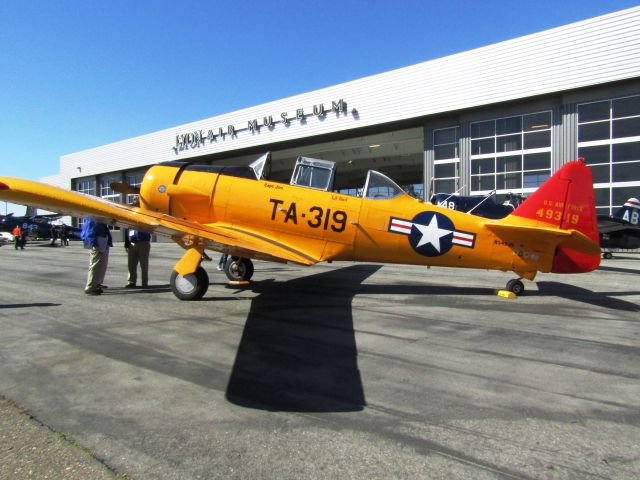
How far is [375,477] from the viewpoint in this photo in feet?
7.54

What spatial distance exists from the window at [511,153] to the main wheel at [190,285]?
21.7 metres

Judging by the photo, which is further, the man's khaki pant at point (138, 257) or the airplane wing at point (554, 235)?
the man's khaki pant at point (138, 257)

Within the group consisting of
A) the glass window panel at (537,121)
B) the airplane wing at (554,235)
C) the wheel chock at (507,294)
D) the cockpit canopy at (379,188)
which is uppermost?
the glass window panel at (537,121)

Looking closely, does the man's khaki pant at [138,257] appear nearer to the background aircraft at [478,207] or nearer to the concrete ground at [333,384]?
the concrete ground at [333,384]

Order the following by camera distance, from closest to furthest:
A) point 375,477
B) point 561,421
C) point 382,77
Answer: point 375,477, point 561,421, point 382,77

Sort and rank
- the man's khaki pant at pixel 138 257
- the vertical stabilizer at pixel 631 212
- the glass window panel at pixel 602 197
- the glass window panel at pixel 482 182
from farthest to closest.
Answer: the glass window panel at pixel 482 182 < the glass window panel at pixel 602 197 < the vertical stabilizer at pixel 631 212 < the man's khaki pant at pixel 138 257

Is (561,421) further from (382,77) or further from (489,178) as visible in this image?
(382,77)

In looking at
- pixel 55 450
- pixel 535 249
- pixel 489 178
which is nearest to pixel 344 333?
pixel 55 450

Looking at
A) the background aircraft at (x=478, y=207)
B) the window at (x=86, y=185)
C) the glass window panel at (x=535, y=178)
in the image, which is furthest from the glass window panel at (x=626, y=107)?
the window at (x=86, y=185)

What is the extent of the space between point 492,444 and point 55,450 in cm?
281

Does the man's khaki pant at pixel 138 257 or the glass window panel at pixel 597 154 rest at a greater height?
the glass window panel at pixel 597 154

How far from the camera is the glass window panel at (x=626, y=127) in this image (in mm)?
20609

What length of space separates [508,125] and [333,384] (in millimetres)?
25032

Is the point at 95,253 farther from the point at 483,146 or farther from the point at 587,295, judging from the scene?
the point at 483,146
